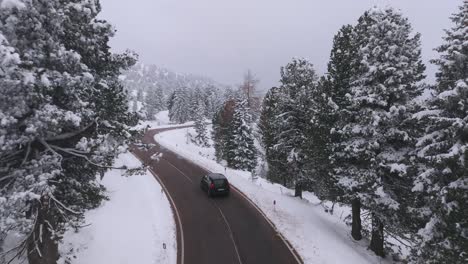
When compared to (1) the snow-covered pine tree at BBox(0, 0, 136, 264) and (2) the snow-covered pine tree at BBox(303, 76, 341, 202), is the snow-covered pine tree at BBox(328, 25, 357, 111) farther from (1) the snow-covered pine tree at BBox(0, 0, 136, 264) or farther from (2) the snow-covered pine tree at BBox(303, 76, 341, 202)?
(1) the snow-covered pine tree at BBox(0, 0, 136, 264)

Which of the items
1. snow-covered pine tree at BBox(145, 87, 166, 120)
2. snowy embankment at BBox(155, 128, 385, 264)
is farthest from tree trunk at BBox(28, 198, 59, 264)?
snow-covered pine tree at BBox(145, 87, 166, 120)

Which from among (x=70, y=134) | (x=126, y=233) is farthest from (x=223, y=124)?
(x=70, y=134)

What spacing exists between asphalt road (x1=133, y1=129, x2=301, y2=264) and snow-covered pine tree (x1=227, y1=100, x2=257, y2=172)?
15582 mm

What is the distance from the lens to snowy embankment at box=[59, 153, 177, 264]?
46.3ft

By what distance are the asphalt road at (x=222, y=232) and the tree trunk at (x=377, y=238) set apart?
15.0 ft

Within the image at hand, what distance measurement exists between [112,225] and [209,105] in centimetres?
9341

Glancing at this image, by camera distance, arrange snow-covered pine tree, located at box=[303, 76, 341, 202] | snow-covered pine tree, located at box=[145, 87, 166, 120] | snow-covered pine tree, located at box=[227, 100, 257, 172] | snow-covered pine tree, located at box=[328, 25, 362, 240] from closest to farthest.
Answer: snow-covered pine tree, located at box=[328, 25, 362, 240], snow-covered pine tree, located at box=[303, 76, 341, 202], snow-covered pine tree, located at box=[227, 100, 257, 172], snow-covered pine tree, located at box=[145, 87, 166, 120]

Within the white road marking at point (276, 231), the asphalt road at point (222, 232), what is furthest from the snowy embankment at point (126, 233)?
the white road marking at point (276, 231)

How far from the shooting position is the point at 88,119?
10.8 metres

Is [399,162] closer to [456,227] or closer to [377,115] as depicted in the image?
[377,115]

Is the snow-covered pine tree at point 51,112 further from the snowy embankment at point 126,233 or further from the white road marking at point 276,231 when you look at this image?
the white road marking at point 276,231

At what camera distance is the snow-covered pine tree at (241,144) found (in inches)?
1609

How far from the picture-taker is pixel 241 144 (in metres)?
41.0

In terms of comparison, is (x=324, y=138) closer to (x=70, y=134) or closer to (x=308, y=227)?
(x=308, y=227)
